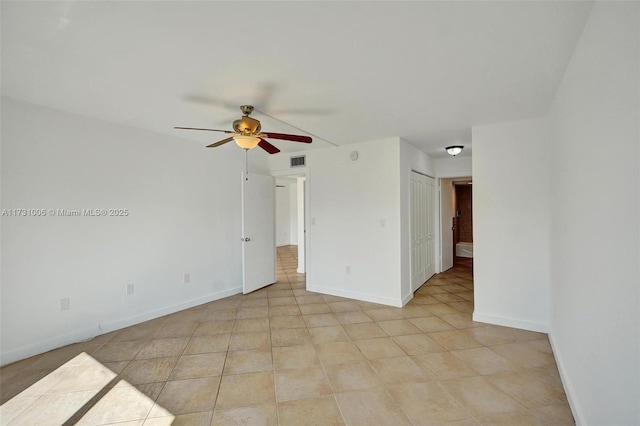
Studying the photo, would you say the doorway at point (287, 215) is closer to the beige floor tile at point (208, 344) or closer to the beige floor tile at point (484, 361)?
the beige floor tile at point (208, 344)

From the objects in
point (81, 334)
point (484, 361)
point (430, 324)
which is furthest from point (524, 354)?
point (81, 334)

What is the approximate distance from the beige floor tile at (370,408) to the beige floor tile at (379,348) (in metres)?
0.54

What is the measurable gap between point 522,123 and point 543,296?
1.98 metres

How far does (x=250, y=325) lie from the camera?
3.46 meters

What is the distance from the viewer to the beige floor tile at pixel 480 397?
194 cm

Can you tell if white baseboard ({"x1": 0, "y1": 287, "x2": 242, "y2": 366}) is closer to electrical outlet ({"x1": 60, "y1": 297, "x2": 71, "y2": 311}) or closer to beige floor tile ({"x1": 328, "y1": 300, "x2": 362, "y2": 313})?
electrical outlet ({"x1": 60, "y1": 297, "x2": 71, "y2": 311})

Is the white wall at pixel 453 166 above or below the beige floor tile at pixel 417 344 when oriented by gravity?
above

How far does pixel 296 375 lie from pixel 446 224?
194 inches

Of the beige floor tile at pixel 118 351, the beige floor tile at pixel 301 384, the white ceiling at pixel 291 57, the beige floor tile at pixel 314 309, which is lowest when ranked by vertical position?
the beige floor tile at pixel 301 384

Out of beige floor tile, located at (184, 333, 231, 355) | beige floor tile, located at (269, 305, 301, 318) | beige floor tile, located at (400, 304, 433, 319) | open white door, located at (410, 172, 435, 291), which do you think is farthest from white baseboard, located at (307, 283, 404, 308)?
beige floor tile, located at (184, 333, 231, 355)

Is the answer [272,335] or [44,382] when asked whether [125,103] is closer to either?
[44,382]

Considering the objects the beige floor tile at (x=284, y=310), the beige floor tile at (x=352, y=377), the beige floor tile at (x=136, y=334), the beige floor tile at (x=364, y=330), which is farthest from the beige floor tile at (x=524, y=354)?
the beige floor tile at (x=136, y=334)

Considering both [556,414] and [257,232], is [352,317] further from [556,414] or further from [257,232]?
[257,232]

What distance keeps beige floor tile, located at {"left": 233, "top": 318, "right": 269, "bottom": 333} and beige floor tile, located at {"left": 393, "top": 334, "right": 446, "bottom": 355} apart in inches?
61.8
